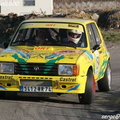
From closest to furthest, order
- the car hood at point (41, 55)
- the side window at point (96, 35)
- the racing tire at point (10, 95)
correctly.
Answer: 1. the car hood at point (41, 55)
2. the racing tire at point (10, 95)
3. the side window at point (96, 35)

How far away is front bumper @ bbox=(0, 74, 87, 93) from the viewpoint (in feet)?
28.1

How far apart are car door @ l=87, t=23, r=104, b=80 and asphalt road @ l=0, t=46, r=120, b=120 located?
0.63 meters

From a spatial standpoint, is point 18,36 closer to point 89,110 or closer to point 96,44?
point 96,44

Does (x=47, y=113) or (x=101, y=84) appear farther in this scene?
(x=101, y=84)

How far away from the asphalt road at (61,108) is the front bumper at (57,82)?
12.5 inches

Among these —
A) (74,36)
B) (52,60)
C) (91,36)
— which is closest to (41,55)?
(52,60)

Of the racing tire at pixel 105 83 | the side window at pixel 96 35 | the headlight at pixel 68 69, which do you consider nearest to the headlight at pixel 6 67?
the headlight at pixel 68 69

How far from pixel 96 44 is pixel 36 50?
159 centimetres

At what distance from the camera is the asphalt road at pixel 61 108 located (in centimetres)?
786

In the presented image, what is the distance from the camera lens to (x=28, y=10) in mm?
38781

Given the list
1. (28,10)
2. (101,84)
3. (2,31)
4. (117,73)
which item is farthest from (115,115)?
(28,10)

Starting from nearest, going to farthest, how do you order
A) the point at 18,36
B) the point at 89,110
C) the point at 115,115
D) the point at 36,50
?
the point at 115,115 → the point at 89,110 → the point at 36,50 → the point at 18,36

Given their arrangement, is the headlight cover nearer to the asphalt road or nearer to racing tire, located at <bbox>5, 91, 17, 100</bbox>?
the asphalt road

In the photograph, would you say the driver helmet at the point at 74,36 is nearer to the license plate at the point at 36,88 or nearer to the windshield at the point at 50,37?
the windshield at the point at 50,37
